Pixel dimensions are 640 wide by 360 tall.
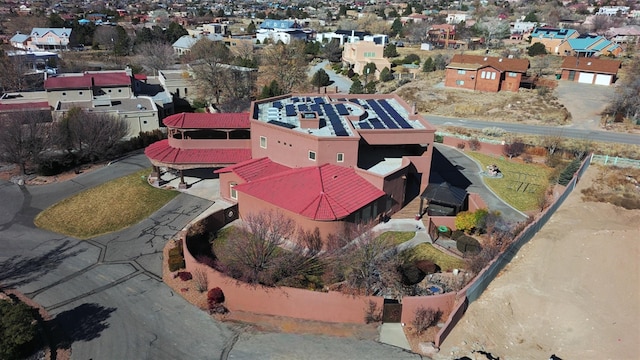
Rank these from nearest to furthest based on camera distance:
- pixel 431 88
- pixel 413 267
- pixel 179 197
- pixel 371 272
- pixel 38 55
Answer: pixel 371 272
pixel 413 267
pixel 179 197
pixel 431 88
pixel 38 55

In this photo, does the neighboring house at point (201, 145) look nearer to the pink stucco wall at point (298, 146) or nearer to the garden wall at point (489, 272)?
the pink stucco wall at point (298, 146)

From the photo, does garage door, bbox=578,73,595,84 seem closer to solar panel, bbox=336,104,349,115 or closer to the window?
solar panel, bbox=336,104,349,115

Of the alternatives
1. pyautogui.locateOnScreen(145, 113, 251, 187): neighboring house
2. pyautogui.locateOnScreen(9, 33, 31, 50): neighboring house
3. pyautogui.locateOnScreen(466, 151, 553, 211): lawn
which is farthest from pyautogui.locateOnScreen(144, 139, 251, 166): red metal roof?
pyautogui.locateOnScreen(9, 33, 31, 50): neighboring house

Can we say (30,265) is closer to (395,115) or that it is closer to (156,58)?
(395,115)

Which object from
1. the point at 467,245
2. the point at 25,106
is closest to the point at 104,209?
the point at 25,106

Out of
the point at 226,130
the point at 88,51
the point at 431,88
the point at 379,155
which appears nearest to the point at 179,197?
the point at 226,130

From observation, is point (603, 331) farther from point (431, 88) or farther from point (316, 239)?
point (431, 88)

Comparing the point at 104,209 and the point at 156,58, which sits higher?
the point at 156,58
